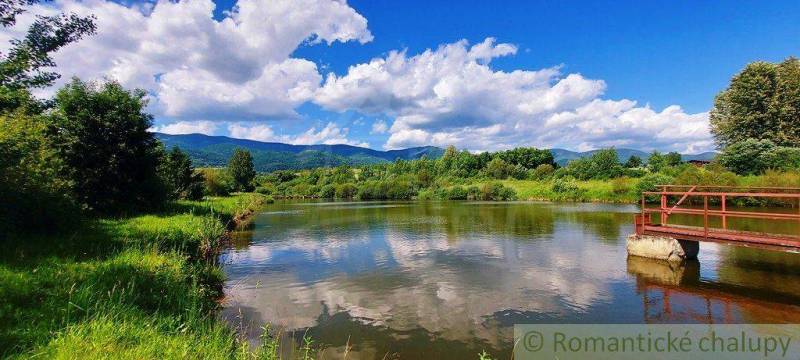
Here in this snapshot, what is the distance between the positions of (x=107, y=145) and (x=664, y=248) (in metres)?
25.7

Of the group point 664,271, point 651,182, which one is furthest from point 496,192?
point 664,271

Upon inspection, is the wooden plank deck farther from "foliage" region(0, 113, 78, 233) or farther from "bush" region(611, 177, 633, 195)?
"bush" region(611, 177, 633, 195)

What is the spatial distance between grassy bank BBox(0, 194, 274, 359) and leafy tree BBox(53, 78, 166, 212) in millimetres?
8805

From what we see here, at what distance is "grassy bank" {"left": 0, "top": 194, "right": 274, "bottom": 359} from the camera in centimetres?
496

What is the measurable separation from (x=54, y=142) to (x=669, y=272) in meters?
25.9

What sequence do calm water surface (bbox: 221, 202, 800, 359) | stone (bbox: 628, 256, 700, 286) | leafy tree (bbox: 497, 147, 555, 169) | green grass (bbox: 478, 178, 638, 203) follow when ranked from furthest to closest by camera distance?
leafy tree (bbox: 497, 147, 555, 169) < green grass (bbox: 478, 178, 638, 203) < stone (bbox: 628, 256, 700, 286) < calm water surface (bbox: 221, 202, 800, 359)

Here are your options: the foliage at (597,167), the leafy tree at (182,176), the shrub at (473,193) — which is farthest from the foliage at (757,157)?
the leafy tree at (182,176)

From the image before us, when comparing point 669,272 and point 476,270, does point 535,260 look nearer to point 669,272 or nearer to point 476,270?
point 476,270

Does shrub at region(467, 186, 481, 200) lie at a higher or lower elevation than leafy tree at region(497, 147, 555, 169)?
lower

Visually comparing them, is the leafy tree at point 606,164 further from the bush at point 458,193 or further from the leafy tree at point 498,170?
the bush at point 458,193

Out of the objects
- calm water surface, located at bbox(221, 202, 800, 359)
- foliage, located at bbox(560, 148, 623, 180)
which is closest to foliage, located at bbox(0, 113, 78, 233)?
calm water surface, located at bbox(221, 202, 800, 359)

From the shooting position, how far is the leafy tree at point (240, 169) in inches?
3467

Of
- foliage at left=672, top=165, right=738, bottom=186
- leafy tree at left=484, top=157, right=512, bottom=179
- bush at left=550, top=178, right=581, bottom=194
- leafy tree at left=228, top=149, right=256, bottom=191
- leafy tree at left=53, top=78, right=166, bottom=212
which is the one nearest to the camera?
leafy tree at left=53, top=78, right=166, bottom=212

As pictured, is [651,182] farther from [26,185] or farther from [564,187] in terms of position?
[26,185]
